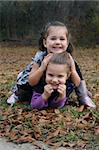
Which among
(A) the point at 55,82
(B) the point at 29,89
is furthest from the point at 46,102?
(B) the point at 29,89

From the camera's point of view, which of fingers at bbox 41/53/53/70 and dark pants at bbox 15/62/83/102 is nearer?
fingers at bbox 41/53/53/70

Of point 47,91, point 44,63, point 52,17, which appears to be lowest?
point 52,17

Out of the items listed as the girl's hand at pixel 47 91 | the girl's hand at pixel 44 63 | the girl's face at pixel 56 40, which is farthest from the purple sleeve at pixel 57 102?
the girl's face at pixel 56 40

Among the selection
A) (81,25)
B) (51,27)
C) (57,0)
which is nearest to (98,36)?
(81,25)

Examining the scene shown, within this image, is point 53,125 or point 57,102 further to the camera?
point 57,102

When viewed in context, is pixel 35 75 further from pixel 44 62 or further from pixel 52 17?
pixel 52 17

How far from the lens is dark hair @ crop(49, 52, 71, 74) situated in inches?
174

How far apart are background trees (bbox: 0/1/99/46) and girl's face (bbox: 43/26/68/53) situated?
478 inches

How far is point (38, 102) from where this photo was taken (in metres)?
4.46

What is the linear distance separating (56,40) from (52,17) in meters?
12.6

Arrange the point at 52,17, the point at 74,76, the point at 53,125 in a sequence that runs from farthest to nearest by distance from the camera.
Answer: the point at 52,17 → the point at 74,76 → the point at 53,125

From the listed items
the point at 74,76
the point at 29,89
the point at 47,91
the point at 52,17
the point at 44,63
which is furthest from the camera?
the point at 52,17

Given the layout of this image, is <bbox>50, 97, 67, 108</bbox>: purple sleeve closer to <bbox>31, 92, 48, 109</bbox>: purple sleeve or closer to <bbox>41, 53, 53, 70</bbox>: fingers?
<bbox>31, 92, 48, 109</bbox>: purple sleeve

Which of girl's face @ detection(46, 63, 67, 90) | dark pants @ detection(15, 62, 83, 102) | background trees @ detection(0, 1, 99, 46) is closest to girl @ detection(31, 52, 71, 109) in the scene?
girl's face @ detection(46, 63, 67, 90)
